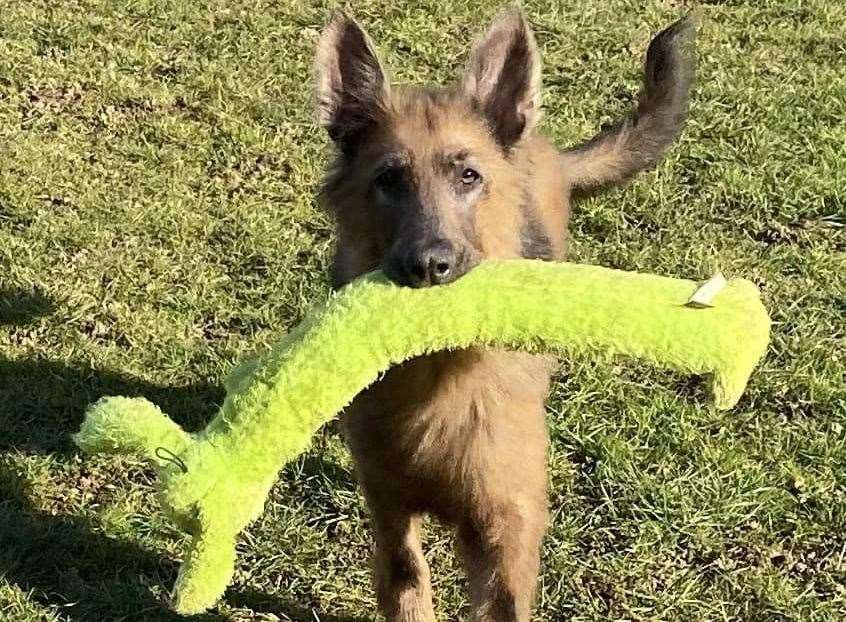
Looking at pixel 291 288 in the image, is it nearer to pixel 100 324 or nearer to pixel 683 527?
pixel 100 324

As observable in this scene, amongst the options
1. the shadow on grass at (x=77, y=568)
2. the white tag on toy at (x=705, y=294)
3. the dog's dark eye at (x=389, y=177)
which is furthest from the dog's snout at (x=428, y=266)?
the shadow on grass at (x=77, y=568)

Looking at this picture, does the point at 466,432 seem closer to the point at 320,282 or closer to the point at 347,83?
the point at 347,83

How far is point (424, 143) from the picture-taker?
3.79 metres

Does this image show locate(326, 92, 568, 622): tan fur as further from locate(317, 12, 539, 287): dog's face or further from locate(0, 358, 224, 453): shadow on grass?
locate(0, 358, 224, 453): shadow on grass

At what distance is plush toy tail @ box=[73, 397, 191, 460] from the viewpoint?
10.5ft

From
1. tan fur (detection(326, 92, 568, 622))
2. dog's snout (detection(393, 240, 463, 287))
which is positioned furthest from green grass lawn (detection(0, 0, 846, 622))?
dog's snout (detection(393, 240, 463, 287))

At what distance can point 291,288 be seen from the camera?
6070 mm

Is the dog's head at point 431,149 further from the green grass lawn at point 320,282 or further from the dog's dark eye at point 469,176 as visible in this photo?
the green grass lawn at point 320,282

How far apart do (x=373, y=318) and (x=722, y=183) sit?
4.16m

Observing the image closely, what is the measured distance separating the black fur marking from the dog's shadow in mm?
1574

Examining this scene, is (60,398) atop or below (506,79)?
below

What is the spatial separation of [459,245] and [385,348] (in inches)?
17.6

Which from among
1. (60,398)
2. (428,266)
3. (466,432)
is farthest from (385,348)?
(60,398)

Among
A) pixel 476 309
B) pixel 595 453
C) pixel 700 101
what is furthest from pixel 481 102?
pixel 700 101
